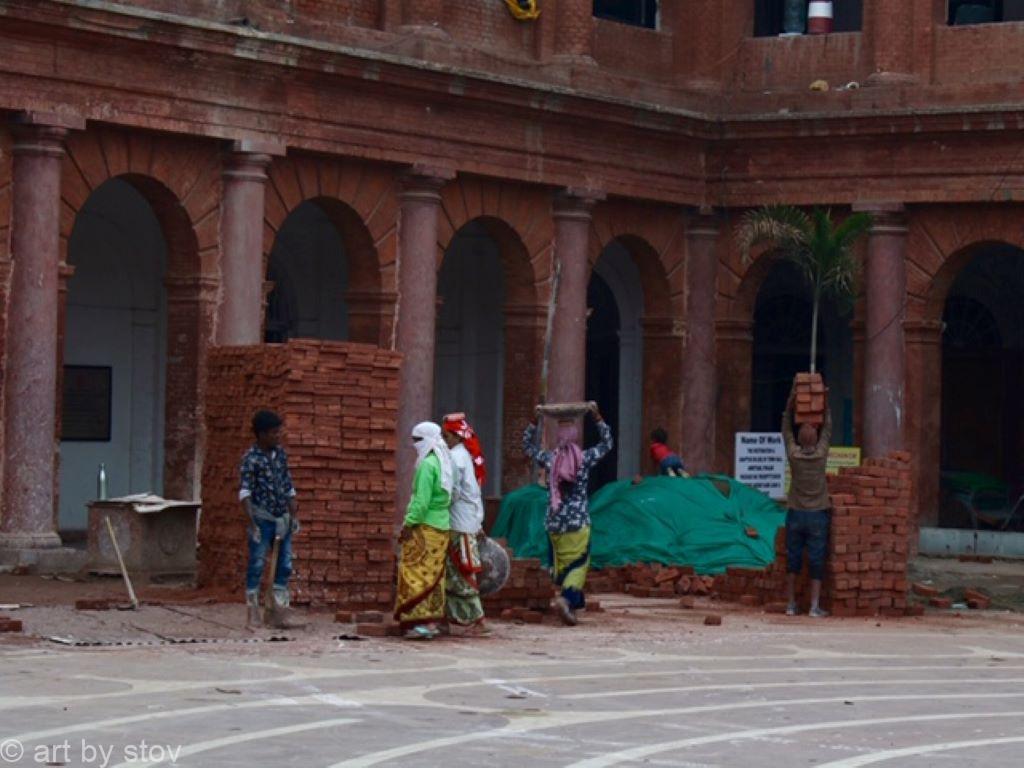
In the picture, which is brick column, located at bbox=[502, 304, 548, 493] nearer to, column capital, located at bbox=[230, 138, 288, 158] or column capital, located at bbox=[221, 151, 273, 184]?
column capital, located at bbox=[230, 138, 288, 158]

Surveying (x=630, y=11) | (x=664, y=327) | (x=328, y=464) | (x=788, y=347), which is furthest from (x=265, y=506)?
(x=788, y=347)

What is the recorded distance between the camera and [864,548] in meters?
22.2

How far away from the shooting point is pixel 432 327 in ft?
94.8

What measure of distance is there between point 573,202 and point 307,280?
138 inches

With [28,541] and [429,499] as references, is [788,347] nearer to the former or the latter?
[28,541]

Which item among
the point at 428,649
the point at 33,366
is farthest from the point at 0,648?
the point at 33,366

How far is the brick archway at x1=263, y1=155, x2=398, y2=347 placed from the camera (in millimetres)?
27844

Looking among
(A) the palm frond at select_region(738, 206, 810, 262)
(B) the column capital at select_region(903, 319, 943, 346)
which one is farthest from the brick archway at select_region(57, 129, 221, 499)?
(B) the column capital at select_region(903, 319, 943, 346)

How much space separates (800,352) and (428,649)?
18585mm

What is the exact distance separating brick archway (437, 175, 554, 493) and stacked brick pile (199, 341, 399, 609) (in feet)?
32.0

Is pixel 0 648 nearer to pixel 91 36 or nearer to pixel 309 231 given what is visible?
pixel 91 36

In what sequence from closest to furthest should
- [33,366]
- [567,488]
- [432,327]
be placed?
1. [567,488]
2. [33,366]
3. [432,327]

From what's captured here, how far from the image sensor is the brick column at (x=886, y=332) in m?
31.2

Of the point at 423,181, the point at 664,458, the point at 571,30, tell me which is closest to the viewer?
the point at 664,458
